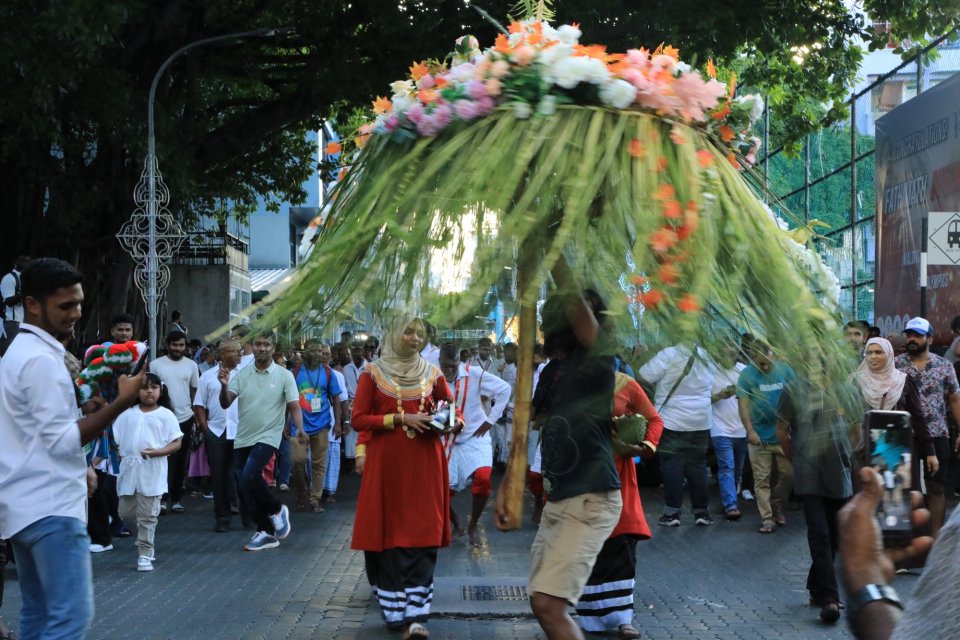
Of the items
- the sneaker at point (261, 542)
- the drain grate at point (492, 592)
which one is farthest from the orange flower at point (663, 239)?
the sneaker at point (261, 542)

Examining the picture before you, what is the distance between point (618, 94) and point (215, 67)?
20373 mm

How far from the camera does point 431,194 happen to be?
138 inches

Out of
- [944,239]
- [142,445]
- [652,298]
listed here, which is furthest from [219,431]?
[652,298]

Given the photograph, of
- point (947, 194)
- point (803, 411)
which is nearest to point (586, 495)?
point (803, 411)

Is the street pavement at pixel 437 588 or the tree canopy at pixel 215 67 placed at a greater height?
the tree canopy at pixel 215 67

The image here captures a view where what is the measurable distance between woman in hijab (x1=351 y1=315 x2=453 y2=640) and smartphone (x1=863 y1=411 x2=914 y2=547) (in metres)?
5.16

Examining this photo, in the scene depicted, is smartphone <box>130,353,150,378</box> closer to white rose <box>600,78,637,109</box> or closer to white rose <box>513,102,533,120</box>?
Result: white rose <box>513,102,533,120</box>

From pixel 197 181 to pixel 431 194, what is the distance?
19002 millimetres

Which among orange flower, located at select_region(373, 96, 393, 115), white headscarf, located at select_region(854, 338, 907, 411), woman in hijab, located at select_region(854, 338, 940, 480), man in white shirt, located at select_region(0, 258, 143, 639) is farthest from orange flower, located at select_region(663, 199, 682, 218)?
white headscarf, located at select_region(854, 338, 907, 411)

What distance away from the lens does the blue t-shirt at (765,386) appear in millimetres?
3543

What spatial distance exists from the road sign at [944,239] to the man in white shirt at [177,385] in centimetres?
770

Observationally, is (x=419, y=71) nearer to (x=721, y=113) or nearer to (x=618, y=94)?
(x=618, y=94)

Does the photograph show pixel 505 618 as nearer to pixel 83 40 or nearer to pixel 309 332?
pixel 309 332

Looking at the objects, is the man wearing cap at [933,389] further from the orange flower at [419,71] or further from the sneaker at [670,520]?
the orange flower at [419,71]
